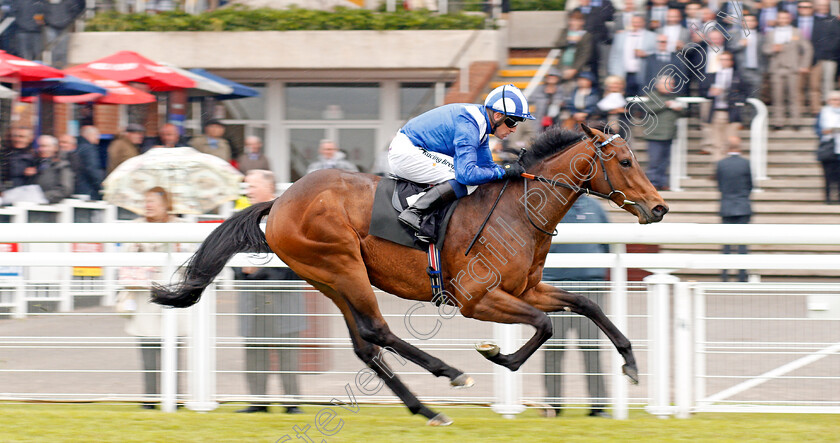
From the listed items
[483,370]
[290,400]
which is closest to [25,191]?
[290,400]

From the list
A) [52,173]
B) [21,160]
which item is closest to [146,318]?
[52,173]

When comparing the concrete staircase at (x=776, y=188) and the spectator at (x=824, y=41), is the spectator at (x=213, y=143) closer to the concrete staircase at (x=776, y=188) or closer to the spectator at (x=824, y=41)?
the concrete staircase at (x=776, y=188)

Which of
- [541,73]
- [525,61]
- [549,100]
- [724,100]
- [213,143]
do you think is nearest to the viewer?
[724,100]

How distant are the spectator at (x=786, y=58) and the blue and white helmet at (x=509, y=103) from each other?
6980 millimetres

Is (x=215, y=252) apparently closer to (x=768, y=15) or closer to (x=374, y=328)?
(x=374, y=328)

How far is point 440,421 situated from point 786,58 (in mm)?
7908

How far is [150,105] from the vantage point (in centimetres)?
1341

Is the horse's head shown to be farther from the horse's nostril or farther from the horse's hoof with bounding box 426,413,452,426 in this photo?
the horse's hoof with bounding box 426,413,452,426

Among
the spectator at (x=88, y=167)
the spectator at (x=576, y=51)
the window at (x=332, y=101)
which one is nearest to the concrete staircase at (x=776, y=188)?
the spectator at (x=576, y=51)

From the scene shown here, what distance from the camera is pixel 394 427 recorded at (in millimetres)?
4590

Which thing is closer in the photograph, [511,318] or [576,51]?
[511,318]

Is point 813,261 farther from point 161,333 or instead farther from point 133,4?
point 133,4

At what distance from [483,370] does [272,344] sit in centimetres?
110

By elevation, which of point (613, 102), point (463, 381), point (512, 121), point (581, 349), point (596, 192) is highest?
point (613, 102)
